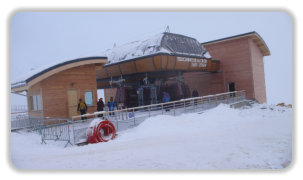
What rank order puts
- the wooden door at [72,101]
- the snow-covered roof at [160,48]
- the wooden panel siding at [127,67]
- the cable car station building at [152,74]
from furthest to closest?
1. the wooden panel siding at [127,67]
2. the snow-covered roof at [160,48]
3. the wooden door at [72,101]
4. the cable car station building at [152,74]

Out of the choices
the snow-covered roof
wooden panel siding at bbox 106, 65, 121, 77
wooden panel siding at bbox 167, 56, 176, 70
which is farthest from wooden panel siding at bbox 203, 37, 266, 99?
wooden panel siding at bbox 106, 65, 121, 77

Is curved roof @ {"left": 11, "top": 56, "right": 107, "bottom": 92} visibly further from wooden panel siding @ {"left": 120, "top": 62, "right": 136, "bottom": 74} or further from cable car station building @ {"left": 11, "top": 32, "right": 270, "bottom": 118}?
wooden panel siding @ {"left": 120, "top": 62, "right": 136, "bottom": 74}

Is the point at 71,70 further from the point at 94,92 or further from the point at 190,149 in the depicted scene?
the point at 190,149

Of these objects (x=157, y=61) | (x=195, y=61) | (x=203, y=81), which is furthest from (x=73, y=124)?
(x=203, y=81)

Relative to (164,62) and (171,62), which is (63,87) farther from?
(171,62)

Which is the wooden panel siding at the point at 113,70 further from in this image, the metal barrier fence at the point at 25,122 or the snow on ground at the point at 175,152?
the snow on ground at the point at 175,152

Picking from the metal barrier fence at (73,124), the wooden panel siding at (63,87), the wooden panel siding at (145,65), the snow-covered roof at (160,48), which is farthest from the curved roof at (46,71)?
the snow-covered roof at (160,48)

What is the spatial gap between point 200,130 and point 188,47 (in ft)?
31.4

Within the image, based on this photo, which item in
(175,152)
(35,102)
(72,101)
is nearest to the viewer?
(175,152)

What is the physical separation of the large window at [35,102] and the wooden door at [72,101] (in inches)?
53.8

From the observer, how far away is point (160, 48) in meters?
14.1

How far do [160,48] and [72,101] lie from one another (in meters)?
6.40

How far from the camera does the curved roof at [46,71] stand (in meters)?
9.88

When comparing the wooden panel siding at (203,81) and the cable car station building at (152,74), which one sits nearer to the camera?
the cable car station building at (152,74)
